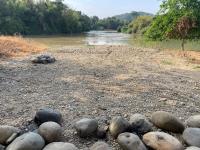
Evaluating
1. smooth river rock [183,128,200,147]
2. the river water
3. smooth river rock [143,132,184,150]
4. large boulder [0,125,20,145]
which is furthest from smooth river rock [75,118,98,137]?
Result: the river water

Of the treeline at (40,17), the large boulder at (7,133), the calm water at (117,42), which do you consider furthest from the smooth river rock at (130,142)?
the treeline at (40,17)

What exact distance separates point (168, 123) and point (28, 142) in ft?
6.48

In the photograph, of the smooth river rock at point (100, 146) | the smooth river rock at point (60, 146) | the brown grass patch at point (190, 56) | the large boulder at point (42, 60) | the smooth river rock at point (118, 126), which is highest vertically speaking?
the smooth river rock at point (118, 126)

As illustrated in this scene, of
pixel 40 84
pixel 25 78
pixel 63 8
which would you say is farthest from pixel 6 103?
pixel 63 8

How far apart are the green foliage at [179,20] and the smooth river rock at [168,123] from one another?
1258 cm

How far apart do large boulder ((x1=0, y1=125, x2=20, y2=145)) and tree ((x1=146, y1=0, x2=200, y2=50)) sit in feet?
44.7

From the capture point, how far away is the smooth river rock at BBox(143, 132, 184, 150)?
507cm

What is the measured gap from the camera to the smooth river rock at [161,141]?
507 cm

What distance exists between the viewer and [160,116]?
18.9ft

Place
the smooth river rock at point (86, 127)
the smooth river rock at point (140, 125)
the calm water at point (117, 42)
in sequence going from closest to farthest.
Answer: the smooth river rock at point (86, 127), the smooth river rock at point (140, 125), the calm water at point (117, 42)

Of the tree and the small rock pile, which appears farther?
the tree

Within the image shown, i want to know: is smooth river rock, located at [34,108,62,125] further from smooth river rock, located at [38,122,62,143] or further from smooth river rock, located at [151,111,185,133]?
smooth river rock, located at [151,111,185,133]

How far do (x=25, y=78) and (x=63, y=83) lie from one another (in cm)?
101

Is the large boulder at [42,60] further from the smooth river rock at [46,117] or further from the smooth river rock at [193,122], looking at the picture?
the smooth river rock at [193,122]
